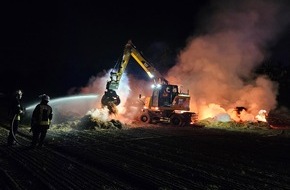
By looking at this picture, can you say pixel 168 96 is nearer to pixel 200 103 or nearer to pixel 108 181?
pixel 200 103

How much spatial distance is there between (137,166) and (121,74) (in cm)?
1503

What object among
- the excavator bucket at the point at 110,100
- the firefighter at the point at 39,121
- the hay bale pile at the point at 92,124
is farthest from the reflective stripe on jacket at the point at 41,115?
the excavator bucket at the point at 110,100

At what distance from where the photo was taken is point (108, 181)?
6957 millimetres

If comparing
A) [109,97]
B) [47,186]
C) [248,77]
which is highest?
[248,77]

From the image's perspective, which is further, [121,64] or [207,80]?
[207,80]

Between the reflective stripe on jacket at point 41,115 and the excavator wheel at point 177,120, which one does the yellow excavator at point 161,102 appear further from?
the reflective stripe on jacket at point 41,115

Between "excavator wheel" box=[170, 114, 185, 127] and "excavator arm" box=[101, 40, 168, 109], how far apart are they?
2844 mm

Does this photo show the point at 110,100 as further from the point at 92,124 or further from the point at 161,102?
the point at 92,124

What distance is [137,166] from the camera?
28.2ft

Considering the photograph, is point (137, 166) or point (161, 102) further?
point (161, 102)

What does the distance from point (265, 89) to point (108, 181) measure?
92.0ft

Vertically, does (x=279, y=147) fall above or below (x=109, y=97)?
below

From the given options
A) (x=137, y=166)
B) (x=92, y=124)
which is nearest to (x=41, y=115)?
(x=137, y=166)

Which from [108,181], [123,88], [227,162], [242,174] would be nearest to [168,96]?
[123,88]
